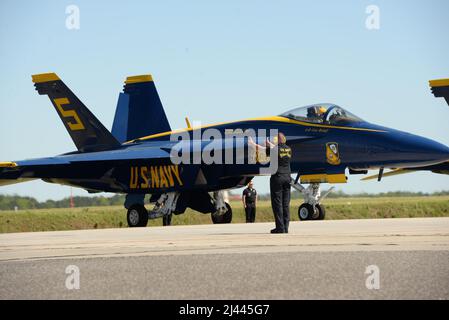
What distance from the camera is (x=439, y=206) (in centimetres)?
3900

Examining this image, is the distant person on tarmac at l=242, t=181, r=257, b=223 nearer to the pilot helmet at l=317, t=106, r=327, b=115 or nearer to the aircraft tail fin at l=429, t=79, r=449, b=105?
the pilot helmet at l=317, t=106, r=327, b=115

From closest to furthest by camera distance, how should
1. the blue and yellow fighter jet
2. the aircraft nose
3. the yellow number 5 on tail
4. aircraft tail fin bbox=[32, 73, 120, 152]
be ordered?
the aircraft nose → the blue and yellow fighter jet → aircraft tail fin bbox=[32, 73, 120, 152] → the yellow number 5 on tail

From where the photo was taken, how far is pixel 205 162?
21.0 m

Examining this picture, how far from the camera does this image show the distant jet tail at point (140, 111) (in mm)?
26422

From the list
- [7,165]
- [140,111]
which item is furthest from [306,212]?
[7,165]

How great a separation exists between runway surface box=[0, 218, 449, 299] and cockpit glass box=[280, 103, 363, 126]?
848 centimetres

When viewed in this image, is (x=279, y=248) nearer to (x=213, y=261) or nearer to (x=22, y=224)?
(x=213, y=261)

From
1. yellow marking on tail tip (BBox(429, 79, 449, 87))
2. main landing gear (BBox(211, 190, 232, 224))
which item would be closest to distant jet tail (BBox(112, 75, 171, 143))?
main landing gear (BBox(211, 190, 232, 224))

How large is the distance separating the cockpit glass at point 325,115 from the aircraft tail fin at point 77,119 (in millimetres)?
6189

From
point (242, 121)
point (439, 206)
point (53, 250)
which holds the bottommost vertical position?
point (439, 206)

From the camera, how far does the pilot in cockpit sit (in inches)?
810
